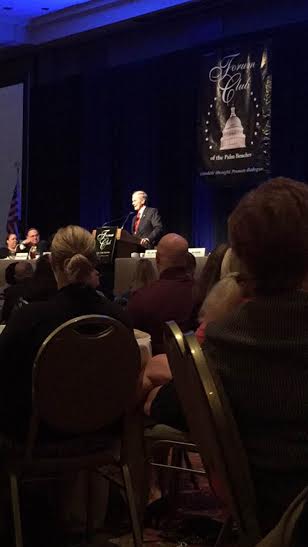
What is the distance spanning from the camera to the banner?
938 cm

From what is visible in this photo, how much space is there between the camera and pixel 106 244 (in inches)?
334

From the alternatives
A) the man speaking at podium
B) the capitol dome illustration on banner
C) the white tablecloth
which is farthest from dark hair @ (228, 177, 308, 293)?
the capitol dome illustration on banner

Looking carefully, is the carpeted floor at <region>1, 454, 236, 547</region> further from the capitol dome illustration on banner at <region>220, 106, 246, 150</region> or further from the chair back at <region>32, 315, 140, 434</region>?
the capitol dome illustration on banner at <region>220, 106, 246, 150</region>

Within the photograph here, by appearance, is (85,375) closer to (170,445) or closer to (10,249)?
(170,445)

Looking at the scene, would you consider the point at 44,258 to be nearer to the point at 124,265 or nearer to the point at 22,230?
the point at 124,265

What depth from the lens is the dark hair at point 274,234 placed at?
47.5 inches

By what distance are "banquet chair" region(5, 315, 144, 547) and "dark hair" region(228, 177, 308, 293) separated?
2.97 ft

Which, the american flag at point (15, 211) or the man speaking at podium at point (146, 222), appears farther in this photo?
the american flag at point (15, 211)

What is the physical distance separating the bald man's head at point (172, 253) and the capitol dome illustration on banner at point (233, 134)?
6.10 m

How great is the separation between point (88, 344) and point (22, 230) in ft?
35.7

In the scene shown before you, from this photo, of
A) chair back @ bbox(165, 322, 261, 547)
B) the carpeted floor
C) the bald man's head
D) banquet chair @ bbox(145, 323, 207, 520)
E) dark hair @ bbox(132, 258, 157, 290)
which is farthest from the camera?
dark hair @ bbox(132, 258, 157, 290)

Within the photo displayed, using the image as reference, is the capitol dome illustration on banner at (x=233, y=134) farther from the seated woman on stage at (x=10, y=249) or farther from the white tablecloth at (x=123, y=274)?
the seated woman on stage at (x=10, y=249)

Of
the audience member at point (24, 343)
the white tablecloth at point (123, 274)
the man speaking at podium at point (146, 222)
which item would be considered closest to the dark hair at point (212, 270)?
the audience member at point (24, 343)

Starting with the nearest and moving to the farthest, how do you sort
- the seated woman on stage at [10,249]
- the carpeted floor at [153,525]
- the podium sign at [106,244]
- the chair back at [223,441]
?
the chair back at [223,441]
the carpeted floor at [153,525]
the podium sign at [106,244]
the seated woman on stage at [10,249]
